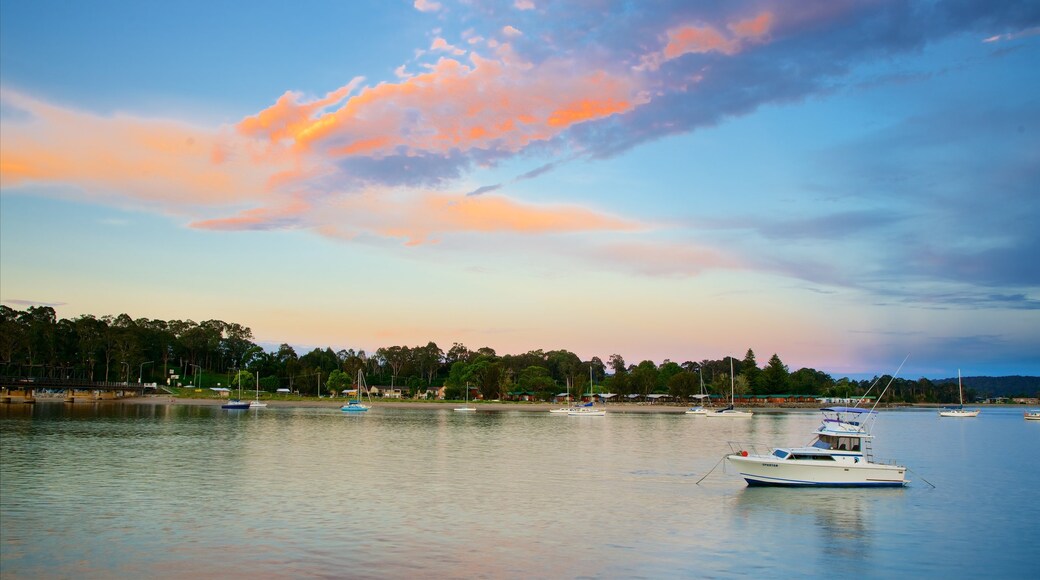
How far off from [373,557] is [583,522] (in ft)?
37.7

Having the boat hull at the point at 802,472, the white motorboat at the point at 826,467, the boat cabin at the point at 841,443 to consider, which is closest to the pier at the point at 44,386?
the boat hull at the point at 802,472

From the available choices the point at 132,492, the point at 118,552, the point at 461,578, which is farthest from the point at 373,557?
the point at 132,492

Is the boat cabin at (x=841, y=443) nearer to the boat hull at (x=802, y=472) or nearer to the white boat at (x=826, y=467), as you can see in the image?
the white boat at (x=826, y=467)

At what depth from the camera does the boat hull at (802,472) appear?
4525 centimetres

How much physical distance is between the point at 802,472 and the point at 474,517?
21.6 meters

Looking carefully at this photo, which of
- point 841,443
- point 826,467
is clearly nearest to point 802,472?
point 826,467

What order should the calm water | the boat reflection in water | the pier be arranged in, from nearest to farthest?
the calm water, the boat reflection in water, the pier

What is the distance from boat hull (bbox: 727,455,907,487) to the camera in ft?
148

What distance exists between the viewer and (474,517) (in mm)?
35875

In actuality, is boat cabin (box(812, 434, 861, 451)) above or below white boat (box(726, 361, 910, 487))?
above

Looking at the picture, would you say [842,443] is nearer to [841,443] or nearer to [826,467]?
[841,443]

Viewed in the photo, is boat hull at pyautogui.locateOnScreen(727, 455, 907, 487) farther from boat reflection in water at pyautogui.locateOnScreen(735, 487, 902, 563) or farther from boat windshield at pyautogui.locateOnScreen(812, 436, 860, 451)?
boat windshield at pyautogui.locateOnScreen(812, 436, 860, 451)

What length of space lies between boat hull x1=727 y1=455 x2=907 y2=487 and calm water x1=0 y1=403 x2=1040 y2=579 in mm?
877

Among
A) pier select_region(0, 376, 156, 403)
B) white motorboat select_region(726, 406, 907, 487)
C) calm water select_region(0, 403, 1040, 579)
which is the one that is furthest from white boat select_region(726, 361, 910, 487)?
pier select_region(0, 376, 156, 403)
